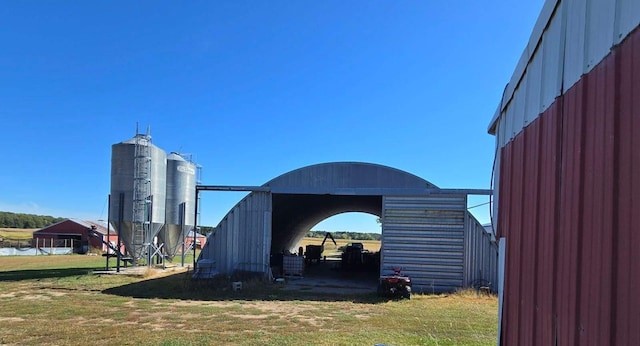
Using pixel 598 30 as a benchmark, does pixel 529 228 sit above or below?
below

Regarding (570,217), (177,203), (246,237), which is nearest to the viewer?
(570,217)

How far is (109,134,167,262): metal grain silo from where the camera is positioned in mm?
25297

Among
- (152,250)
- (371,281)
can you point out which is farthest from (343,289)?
(152,250)

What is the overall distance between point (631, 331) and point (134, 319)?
503 inches

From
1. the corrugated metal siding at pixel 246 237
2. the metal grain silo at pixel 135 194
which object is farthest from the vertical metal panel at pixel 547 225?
the metal grain silo at pixel 135 194

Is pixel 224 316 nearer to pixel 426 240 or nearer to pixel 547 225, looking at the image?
pixel 426 240

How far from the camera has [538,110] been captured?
11.3ft

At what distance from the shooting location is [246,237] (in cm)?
2103

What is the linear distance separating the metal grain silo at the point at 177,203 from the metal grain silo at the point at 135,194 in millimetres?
1913

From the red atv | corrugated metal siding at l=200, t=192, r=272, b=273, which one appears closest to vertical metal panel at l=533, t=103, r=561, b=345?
the red atv

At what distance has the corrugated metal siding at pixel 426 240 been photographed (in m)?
19.0

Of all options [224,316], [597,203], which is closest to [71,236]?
[224,316]

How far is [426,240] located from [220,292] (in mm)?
9310

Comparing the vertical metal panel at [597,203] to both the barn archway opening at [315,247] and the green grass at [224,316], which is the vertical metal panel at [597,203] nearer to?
the green grass at [224,316]
